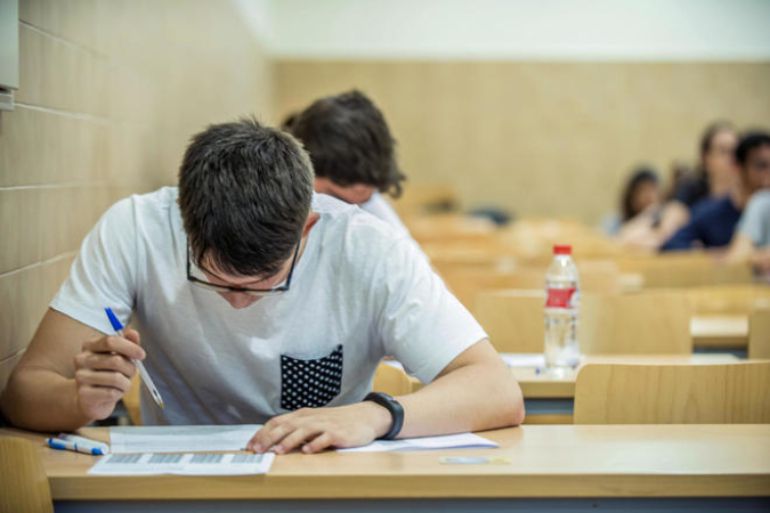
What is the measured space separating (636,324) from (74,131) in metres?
1.73

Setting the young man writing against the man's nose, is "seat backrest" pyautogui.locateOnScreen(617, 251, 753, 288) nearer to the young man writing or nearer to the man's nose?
the young man writing

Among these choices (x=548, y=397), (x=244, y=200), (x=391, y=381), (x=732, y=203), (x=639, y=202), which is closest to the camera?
(x=244, y=200)

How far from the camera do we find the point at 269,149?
5.77ft

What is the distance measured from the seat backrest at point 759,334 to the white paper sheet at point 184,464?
177cm

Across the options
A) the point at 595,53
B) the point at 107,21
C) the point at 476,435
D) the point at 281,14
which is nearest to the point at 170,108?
the point at 107,21

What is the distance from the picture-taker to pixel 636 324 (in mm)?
3213

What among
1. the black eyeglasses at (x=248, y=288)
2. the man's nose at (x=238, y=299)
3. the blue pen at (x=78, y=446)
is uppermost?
the black eyeglasses at (x=248, y=288)

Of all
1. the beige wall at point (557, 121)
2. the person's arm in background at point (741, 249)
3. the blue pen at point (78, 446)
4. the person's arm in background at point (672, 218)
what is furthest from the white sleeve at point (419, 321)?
the beige wall at point (557, 121)

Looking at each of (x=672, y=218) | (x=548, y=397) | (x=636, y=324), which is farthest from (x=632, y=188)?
(x=548, y=397)

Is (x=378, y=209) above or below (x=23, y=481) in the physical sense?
above

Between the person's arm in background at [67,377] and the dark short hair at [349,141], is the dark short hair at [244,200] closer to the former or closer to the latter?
the person's arm in background at [67,377]

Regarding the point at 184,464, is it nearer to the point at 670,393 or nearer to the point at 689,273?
the point at 670,393

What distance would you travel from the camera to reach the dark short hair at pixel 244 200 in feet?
5.45

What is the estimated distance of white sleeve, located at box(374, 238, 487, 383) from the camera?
77.2 inches
